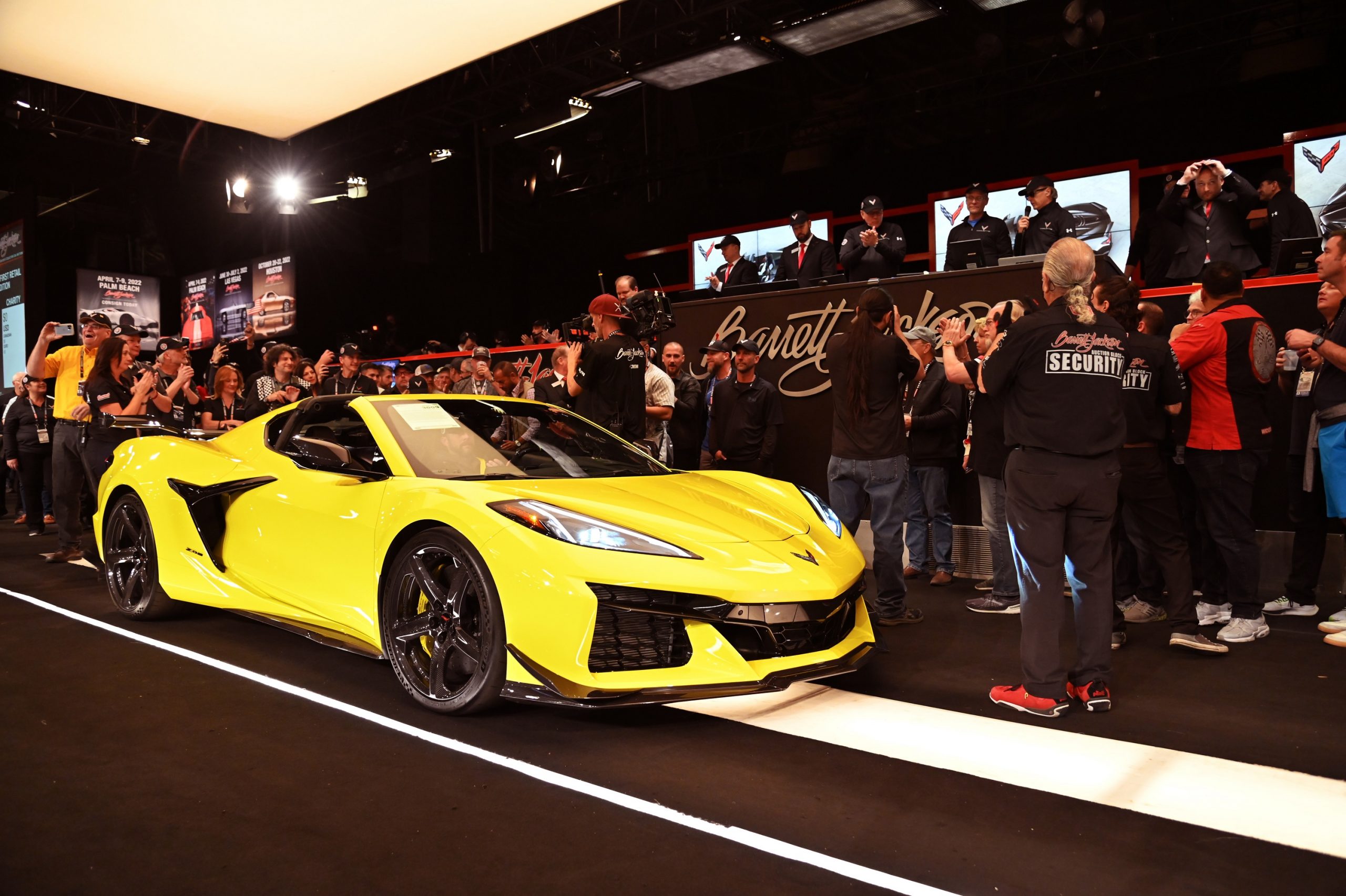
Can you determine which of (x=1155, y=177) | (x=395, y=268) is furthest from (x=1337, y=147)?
(x=395, y=268)

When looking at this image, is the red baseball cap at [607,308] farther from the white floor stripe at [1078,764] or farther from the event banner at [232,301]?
the event banner at [232,301]

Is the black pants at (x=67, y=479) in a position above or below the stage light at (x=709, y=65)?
below

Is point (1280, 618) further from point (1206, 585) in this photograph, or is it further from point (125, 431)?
point (125, 431)

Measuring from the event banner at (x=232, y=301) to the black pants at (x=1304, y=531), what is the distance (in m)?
20.6

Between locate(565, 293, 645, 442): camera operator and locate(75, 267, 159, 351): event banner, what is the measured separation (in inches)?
→ 673

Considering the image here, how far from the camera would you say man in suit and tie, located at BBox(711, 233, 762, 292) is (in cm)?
932

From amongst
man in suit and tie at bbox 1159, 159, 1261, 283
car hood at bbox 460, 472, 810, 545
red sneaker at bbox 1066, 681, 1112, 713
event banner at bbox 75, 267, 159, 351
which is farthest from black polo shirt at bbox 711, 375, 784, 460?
event banner at bbox 75, 267, 159, 351

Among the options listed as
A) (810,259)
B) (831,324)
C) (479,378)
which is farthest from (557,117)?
(831,324)

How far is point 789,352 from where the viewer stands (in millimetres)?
7582

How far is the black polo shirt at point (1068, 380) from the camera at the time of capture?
3.41 m

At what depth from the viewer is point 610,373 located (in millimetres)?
5645

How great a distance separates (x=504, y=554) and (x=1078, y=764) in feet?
6.60

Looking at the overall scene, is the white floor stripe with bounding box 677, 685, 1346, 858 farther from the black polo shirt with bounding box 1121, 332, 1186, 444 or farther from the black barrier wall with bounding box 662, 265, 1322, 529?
the black barrier wall with bounding box 662, 265, 1322, 529

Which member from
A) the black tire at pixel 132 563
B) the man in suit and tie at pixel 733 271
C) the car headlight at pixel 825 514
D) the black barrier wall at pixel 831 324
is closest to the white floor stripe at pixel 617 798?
the black tire at pixel 132 563
